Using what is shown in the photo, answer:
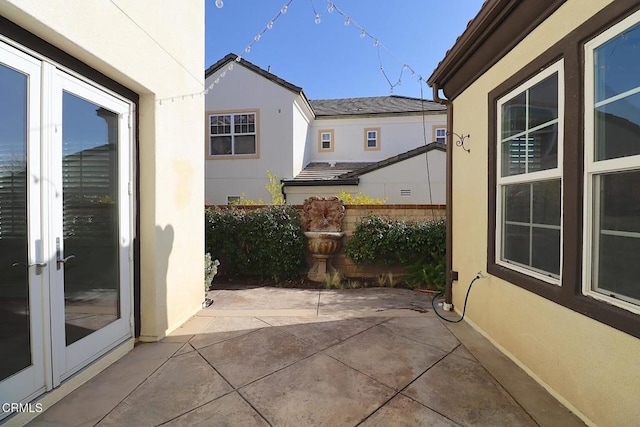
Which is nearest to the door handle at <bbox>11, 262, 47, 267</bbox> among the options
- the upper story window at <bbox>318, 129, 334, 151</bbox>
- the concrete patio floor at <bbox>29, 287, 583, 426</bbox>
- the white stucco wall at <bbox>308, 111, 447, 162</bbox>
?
the concrete patio floor at <bbox>29, 287, 583, 426</bbox>

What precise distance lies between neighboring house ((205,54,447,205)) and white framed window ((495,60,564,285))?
8233 mm

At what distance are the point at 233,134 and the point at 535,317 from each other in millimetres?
12282

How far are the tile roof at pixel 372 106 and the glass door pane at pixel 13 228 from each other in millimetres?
13619

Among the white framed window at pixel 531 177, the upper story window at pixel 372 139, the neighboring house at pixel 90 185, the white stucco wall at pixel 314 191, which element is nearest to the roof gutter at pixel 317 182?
the white stucco wall at pixel 314 191

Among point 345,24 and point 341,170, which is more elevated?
point 345,24

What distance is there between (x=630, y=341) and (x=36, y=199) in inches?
161

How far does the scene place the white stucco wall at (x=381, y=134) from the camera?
47.2 ft

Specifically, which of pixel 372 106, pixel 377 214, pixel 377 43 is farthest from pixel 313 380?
pixel 372 106

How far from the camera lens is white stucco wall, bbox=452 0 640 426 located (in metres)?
1.99

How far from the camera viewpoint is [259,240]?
21.7 ft

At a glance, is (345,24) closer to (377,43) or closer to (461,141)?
(377,43)

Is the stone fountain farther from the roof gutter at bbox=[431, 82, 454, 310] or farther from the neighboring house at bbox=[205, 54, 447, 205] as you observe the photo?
the neighboring house at bbox=[205, 54, 447, 205]

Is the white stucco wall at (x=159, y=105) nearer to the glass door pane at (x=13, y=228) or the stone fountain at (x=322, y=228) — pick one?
the glass door pane at (x=13, y=228)

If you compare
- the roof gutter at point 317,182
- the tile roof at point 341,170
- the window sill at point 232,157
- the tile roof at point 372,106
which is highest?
the tile roof at point 372,106
